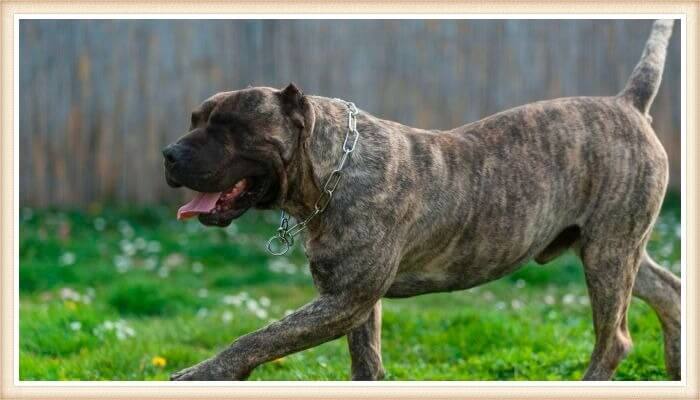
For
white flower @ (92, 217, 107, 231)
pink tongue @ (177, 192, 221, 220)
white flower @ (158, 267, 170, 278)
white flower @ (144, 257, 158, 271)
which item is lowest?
white flower @ (158, 267, 170, 278)

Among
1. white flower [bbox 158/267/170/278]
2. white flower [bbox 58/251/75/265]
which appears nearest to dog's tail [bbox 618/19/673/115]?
white flower [bbox 158/267/170/278]

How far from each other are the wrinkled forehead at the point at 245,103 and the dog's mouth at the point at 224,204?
11.6 inches

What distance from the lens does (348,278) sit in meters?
4.34

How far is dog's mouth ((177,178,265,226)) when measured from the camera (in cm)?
435

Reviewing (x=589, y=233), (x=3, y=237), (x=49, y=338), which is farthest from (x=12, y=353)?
(x=589, y=233)

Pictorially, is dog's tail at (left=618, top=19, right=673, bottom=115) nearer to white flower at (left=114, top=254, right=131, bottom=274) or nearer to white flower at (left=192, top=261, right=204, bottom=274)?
white flower at (left=192, top=261, right=204, bottom=274)

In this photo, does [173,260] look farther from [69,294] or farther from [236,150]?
[236,150]

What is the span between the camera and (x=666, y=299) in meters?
5.57

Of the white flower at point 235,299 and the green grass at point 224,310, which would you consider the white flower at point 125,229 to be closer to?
the green grass at point 224,310

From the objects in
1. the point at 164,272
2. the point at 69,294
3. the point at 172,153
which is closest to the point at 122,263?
the point at 164,272

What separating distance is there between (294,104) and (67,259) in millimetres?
5624

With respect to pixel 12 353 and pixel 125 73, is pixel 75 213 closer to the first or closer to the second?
pixel 125 73

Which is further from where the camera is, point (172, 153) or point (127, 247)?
point (127, 247)

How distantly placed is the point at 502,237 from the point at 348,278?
0.91 metres
